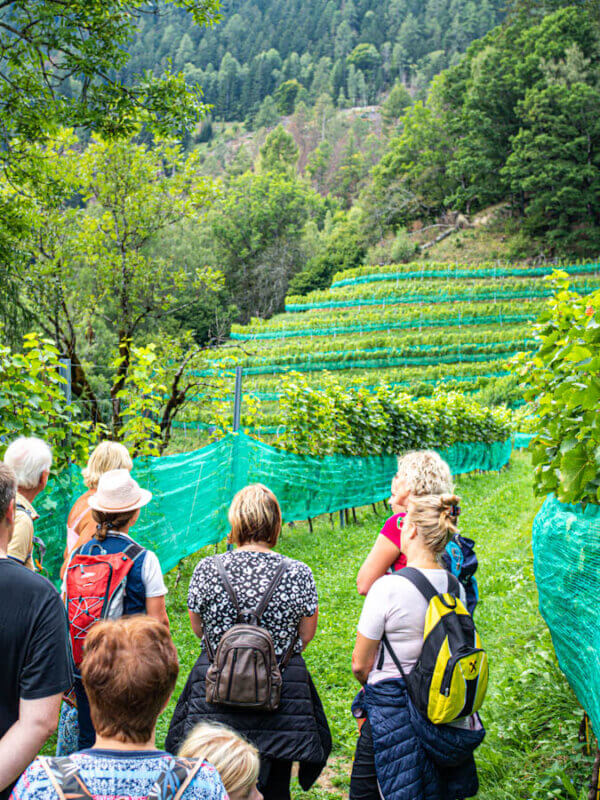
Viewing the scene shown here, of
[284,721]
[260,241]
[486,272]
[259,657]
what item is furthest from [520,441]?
[260,241]

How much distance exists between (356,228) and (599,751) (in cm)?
6707

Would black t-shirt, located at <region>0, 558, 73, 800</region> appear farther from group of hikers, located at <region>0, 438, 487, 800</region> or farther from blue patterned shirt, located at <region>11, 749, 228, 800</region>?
blue patterned shirt, located at <region>11, 749, 228, 800</region>

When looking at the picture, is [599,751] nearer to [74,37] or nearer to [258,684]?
[258,684]

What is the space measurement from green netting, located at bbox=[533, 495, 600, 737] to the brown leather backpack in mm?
1235

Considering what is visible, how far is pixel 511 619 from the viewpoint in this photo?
577cm

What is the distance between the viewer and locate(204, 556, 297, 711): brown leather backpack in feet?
8.09

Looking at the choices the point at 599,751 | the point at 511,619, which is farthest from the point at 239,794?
the point at 511,619

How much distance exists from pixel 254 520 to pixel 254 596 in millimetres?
311

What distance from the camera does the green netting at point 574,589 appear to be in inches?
104

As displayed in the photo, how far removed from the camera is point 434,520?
8.64 feet

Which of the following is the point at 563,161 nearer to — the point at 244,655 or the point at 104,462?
the point at 104,462

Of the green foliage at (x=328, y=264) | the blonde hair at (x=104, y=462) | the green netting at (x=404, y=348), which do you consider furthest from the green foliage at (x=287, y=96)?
the blonde hair at (x=104, y=462)

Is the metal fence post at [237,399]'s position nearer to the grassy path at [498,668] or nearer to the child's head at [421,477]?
the grassy path at [498,668]

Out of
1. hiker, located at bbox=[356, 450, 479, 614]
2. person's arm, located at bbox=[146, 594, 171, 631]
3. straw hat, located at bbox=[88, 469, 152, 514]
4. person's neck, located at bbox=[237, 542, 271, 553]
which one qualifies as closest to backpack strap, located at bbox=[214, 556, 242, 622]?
person's neck, located at bbox=[237, 542, 271, 553]
